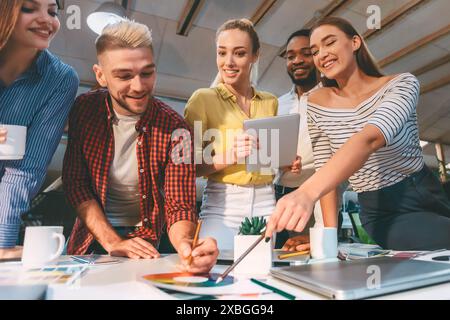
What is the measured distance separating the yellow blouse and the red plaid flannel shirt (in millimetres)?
113

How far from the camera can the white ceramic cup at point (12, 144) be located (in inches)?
36.6

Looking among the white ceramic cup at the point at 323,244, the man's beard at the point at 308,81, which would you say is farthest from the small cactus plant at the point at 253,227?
the man's beard at the point at 308,81

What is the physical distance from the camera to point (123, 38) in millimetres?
1321

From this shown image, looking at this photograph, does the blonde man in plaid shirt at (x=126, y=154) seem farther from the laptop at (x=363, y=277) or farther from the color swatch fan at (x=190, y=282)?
the laptop at (x=363, y=277)

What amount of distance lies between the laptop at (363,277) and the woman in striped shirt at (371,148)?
16 centimetres

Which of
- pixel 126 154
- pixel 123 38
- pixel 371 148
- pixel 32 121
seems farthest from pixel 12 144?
pixel 371 148

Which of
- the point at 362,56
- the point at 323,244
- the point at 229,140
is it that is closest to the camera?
the point at 323,244

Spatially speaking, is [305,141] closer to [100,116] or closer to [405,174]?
[405,174]

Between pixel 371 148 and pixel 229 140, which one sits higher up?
pixel 229 140

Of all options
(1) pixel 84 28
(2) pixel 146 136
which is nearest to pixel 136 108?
(2) pixel 146 136

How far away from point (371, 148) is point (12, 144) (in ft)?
3.41

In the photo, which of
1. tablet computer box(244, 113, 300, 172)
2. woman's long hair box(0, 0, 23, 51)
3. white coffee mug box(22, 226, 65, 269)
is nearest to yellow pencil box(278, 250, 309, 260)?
tablet computer box(244, 113, 300, 172)

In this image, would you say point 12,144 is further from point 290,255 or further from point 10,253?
point 290,255
